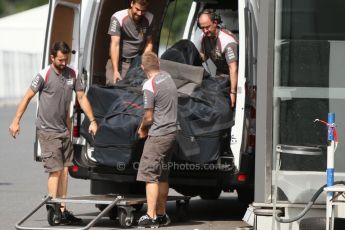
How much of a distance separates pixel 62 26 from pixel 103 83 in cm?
73

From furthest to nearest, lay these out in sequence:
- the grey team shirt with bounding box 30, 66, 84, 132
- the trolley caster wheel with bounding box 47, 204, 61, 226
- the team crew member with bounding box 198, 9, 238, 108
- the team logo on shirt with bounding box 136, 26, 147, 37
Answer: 1. the team logo on shirt with bounding box 136, 26, 147, 37
2. the team crew member with bounding box 198, 9, 238, 108
3. the grey team shirt with bounding box 30, 66, 84, 132
4. the trolley caster wheel with bounding box 47, 204, 61, 226

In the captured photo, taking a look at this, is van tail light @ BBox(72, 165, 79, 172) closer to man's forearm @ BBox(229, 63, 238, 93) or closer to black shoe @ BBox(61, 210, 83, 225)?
black shoe @ BBox(61, 210, 83, 225)

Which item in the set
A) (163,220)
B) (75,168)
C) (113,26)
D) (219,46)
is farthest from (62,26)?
(163,220)

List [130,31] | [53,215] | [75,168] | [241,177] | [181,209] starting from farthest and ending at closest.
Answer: [130,31] < [181,209] < [75,168] < [53,215] < [241,177]

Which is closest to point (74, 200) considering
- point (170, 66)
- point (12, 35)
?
point (170, 66)

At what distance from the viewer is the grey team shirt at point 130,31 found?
1209cm

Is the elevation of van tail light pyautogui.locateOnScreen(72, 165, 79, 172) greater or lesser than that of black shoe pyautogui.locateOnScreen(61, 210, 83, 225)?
greater

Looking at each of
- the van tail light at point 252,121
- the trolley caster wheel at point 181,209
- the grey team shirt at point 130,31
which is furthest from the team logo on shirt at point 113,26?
the trolley caster wheel at point 181,209

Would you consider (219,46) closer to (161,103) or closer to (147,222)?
(161,103)

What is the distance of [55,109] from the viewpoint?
11.4 m

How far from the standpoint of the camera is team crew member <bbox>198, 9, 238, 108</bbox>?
11547 mm

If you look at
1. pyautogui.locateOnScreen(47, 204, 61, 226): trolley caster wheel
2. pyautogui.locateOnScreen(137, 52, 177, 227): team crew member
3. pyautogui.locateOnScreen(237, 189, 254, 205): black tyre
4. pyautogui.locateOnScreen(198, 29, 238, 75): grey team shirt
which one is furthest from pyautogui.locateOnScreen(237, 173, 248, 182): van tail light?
pyautogui.locateOnScreen(47, 204, 61, 226): trolley caster wheel

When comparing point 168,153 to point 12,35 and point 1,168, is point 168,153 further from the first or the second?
point 12,35

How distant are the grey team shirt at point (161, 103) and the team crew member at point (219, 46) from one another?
0.66 metres
